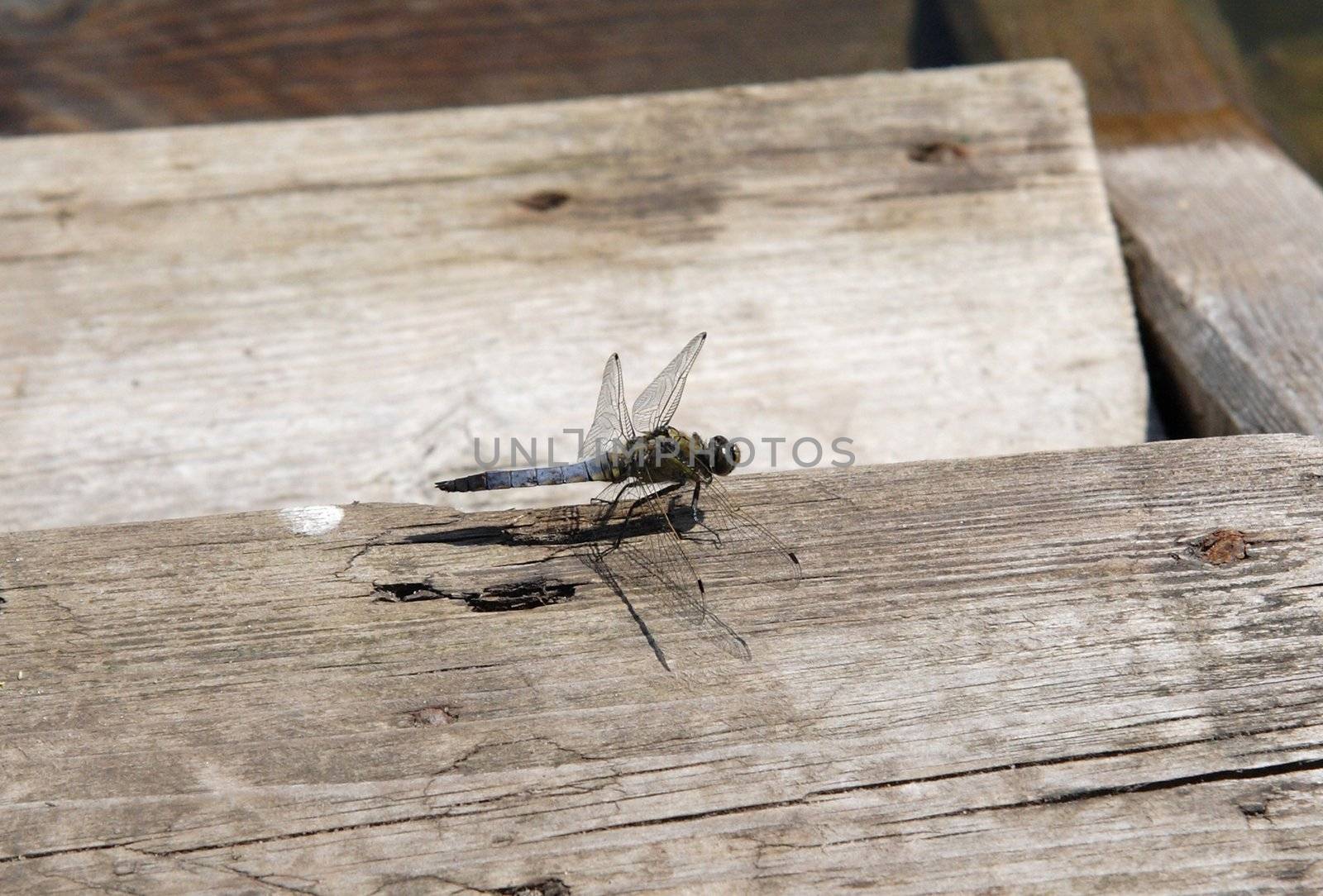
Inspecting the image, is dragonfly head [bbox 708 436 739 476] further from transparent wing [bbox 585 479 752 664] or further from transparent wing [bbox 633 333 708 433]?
transparent wing [bbox 585 479 752 664]

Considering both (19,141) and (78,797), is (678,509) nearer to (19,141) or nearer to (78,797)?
(78,797)

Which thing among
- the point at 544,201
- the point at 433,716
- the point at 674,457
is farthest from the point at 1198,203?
the point at 433,716

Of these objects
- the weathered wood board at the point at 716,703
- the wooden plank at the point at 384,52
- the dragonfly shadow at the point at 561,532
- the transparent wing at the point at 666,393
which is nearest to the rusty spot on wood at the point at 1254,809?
the weathered wood board at the point at 716,703

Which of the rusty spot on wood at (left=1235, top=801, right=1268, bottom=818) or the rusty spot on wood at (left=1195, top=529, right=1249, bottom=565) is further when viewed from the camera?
the rusty spot on wood at (left=1195, top=529, right=1249, bottom=565)

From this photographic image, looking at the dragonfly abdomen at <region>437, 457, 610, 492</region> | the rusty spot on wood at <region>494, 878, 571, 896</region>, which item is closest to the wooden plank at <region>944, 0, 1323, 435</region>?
the dragonfly abdomen at <region>437, 457, 610, 492</region>

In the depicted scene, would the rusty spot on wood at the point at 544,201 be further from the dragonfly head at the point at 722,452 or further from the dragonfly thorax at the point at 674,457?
the dragonfly head at the point at 722,452
